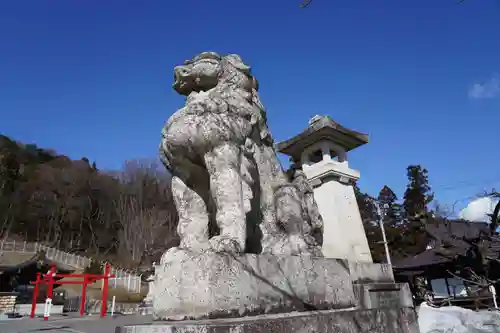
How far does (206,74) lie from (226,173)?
0.89 m

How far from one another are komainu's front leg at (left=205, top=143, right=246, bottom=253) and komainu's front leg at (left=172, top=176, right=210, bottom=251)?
0.24 metres

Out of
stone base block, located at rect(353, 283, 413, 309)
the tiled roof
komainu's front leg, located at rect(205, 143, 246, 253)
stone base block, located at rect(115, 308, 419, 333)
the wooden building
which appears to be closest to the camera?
stone base block, located at rect(115, 308, 419, 333)

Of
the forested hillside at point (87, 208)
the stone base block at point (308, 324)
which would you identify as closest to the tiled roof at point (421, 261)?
the stone base block at point (308, 324)

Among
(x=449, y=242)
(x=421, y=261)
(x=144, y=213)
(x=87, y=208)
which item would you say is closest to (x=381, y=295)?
(x=449, y=242)

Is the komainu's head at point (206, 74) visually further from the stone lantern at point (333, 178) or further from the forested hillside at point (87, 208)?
the forested hillside at point (87, 208)

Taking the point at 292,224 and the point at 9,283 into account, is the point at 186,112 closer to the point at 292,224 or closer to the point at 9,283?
the point at 292,224

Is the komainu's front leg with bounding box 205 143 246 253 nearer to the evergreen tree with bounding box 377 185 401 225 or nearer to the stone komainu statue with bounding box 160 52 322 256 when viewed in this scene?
the stone komainu statue with bounding box 160 52 322 256

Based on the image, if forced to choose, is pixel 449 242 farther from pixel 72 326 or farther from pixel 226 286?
pixel 226 286

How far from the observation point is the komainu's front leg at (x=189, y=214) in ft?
7.04

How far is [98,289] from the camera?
89.5 ft

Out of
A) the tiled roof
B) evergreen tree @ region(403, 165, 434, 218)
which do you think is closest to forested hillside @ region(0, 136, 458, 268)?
evergreen tree @ region(403, 165, 434, 218)

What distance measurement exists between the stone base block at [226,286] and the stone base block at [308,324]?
72mm

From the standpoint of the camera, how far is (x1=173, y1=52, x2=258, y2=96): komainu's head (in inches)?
98.9

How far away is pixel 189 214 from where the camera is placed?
221 centimetres
